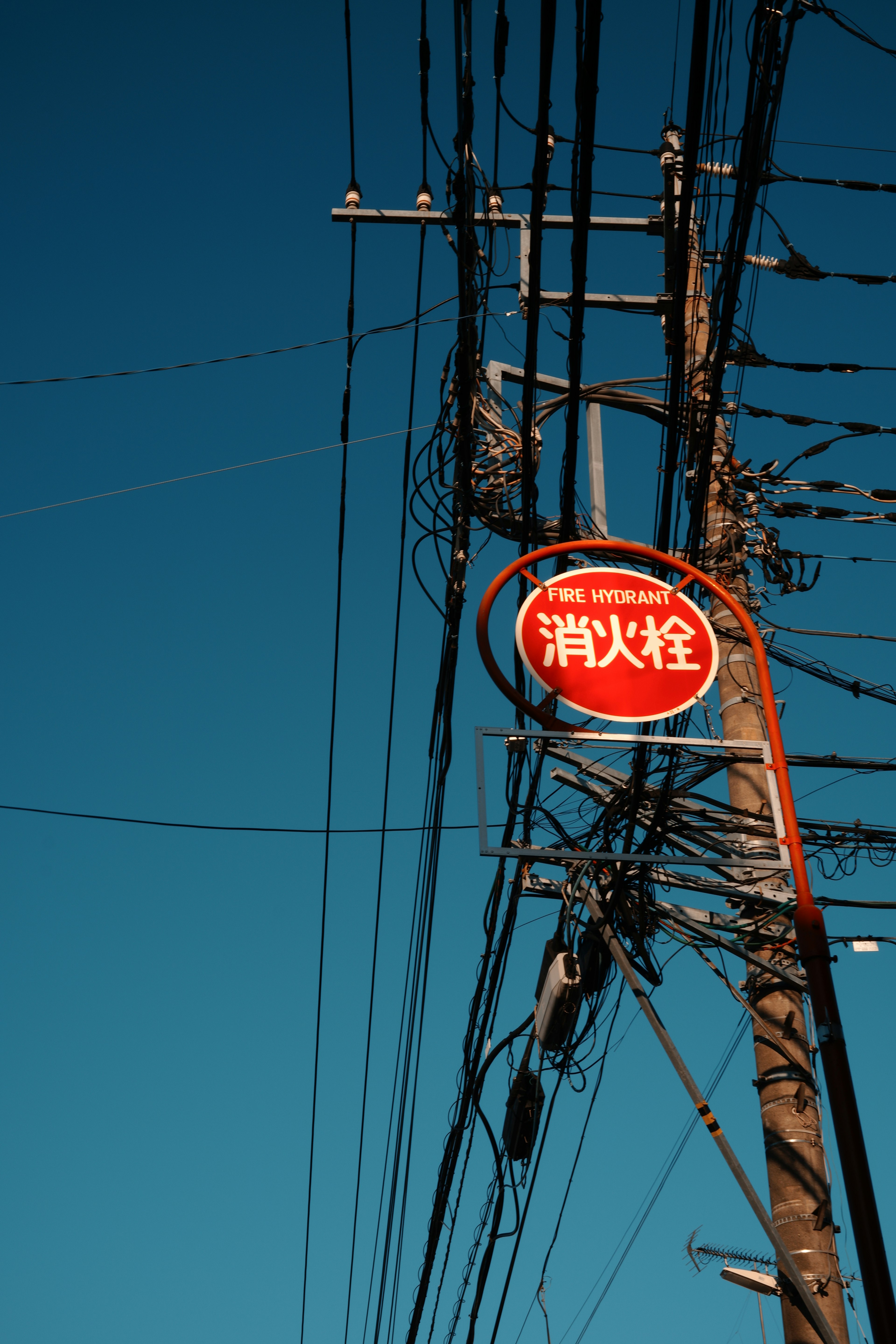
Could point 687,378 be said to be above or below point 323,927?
above

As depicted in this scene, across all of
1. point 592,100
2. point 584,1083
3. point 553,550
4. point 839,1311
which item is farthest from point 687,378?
point 839,1311

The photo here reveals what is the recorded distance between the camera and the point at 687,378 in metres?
8.64

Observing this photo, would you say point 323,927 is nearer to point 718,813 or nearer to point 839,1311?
point 718,813

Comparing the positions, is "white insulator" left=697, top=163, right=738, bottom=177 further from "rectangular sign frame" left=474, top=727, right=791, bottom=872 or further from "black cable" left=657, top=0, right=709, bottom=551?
"rectangular sign frame" left=474, top=727, right=791, bottom=872

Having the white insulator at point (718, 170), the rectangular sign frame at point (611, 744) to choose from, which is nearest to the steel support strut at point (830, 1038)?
the rectangular sign frame at point (611, 744)

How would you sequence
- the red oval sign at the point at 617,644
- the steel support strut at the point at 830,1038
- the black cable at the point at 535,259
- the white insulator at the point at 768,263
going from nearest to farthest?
1. the steel support strut at the point at 830,1038
2. the black cable at the point at 535,259
3. the red oval sign at the point at 617,644
4. the white insulator at the point at 768,263

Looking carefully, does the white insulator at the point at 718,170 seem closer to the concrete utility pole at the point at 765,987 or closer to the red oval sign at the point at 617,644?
the concrete utility pole at the point at 765,987

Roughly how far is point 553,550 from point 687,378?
2877 millimetres

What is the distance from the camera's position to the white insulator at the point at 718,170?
22.0 feet

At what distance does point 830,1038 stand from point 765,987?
355cm

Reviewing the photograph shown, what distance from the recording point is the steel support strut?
337 centimetres

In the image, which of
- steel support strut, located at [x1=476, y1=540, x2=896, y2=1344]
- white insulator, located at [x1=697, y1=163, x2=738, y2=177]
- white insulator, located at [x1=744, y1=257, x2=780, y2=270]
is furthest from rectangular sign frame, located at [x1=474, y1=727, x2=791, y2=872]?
white insulator, located at [x1=744, y1=257, x2=780, y2=270]

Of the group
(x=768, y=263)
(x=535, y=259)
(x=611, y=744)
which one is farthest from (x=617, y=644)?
(x=768, y=263)

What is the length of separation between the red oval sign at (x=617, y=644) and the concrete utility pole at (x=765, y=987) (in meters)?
1.11
